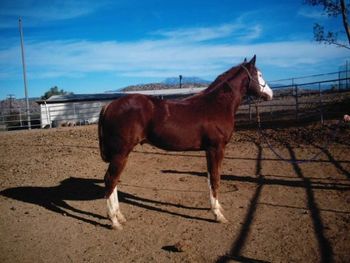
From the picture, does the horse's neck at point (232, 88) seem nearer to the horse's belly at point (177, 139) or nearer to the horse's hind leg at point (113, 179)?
the horse's belly at point (177, 139)

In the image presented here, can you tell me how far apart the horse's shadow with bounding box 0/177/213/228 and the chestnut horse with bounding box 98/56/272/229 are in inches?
25.6

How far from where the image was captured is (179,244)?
3730 mm

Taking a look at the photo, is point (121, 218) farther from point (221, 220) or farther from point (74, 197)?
point (74, 197)

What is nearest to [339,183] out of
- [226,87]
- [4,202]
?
[226,87]

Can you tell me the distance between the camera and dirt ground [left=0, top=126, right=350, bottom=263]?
3701 mm

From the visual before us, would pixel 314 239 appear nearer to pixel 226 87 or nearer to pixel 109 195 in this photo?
pixel 226 87

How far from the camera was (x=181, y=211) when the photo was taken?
16.4ft

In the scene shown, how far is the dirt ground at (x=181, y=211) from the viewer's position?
12.1 feet

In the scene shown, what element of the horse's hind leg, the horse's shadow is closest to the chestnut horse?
the horse's hind leg

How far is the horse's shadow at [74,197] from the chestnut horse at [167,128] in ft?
2.13

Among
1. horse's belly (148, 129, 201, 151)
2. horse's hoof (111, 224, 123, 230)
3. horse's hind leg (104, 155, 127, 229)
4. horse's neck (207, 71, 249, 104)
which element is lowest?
horse's hoof (111, 224, 123, 230)

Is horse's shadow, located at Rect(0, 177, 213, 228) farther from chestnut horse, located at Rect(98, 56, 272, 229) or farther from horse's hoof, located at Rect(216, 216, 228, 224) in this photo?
chestnut horse, located at Rect(98, 56, 272, 229)

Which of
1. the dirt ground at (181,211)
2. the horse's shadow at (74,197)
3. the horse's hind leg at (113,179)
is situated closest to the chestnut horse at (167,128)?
the horse's hind leg at (113,179)

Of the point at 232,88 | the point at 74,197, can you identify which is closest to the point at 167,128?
the point at 232,88
